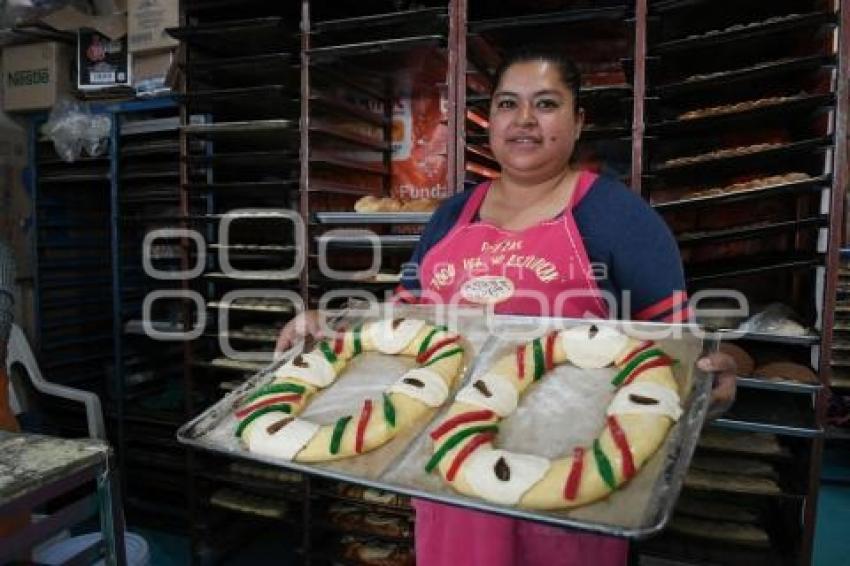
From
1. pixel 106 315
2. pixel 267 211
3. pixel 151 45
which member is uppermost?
pixel 151 45

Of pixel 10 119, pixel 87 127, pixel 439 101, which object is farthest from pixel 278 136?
pixel 10 119

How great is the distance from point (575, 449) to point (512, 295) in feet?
1.56

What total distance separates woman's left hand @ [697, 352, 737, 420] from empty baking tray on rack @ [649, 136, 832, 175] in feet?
3.50

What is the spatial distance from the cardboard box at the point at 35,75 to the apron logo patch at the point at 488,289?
123 inches

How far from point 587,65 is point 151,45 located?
2.22m

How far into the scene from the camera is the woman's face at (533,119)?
1.37 m

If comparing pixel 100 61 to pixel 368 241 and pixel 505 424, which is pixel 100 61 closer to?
pixel 368 241

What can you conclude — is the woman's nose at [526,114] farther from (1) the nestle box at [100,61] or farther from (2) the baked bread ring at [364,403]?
(1) the nestle box at [100,61]

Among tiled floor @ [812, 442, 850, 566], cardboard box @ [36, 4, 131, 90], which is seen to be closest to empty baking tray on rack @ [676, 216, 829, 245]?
tiled floor @ [812, 442, 850, 566]

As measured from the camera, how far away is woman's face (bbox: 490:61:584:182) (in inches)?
53.8

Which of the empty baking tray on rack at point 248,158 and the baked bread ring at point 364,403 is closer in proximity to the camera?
the baked bread ring at point 364,403

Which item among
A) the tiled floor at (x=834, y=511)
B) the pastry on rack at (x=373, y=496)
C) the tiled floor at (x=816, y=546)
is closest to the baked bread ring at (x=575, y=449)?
the pastry on rack at (x=373, y=496)

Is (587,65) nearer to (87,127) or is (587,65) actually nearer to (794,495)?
(794,495)

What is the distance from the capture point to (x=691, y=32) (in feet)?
7.35
